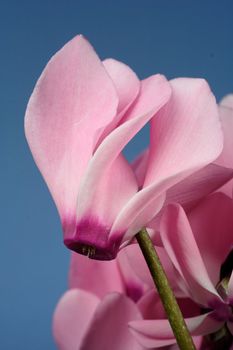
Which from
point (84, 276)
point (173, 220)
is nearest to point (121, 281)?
point (84, 276)

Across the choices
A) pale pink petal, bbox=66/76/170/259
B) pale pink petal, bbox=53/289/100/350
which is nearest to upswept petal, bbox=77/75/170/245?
pale pink petal, bbox=66/76/170/259

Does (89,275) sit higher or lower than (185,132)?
lower

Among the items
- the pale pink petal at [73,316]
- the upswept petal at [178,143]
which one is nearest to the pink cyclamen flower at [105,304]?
the pale pink petal at [73,316]

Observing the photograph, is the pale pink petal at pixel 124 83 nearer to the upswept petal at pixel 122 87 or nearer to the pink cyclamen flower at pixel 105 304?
the upswept petal at pixel 122 87

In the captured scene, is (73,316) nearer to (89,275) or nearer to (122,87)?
(89,275)

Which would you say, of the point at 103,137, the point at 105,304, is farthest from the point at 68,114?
the point at 105,304

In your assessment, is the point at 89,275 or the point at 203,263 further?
the point at 89,275

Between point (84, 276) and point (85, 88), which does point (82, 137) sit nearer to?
point (85, 88)
